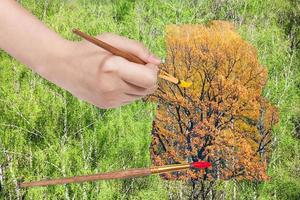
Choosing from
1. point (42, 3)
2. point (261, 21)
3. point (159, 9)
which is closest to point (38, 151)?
point (42, 3)

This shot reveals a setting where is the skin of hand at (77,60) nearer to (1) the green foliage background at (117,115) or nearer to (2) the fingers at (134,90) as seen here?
(2) the fingers at (134,90)

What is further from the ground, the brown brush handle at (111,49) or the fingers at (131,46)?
the fingers at (131,46)

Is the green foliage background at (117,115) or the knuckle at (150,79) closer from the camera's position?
the knuckle at (150,79)

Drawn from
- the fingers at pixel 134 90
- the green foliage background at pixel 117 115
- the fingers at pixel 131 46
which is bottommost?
the fingers at pixel 134 90

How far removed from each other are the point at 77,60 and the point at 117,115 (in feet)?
26.8

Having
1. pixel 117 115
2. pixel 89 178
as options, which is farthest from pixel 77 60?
pixel 117 115

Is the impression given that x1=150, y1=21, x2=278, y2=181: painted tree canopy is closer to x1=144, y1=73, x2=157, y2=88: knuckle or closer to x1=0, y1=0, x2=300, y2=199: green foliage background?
x1=0, y1=0, x2=300, y2=199: green foliage background

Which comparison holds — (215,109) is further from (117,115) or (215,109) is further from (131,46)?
(131,46)

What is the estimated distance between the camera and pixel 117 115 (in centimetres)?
861

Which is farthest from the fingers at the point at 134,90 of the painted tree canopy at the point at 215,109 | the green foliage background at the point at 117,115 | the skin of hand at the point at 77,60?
the painted tree canopy at the point at 215,109

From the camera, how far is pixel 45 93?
826 centimetres

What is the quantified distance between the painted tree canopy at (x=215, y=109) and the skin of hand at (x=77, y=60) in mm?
8711

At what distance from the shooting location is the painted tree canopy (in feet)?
30.8

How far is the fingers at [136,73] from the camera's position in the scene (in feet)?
1.47
